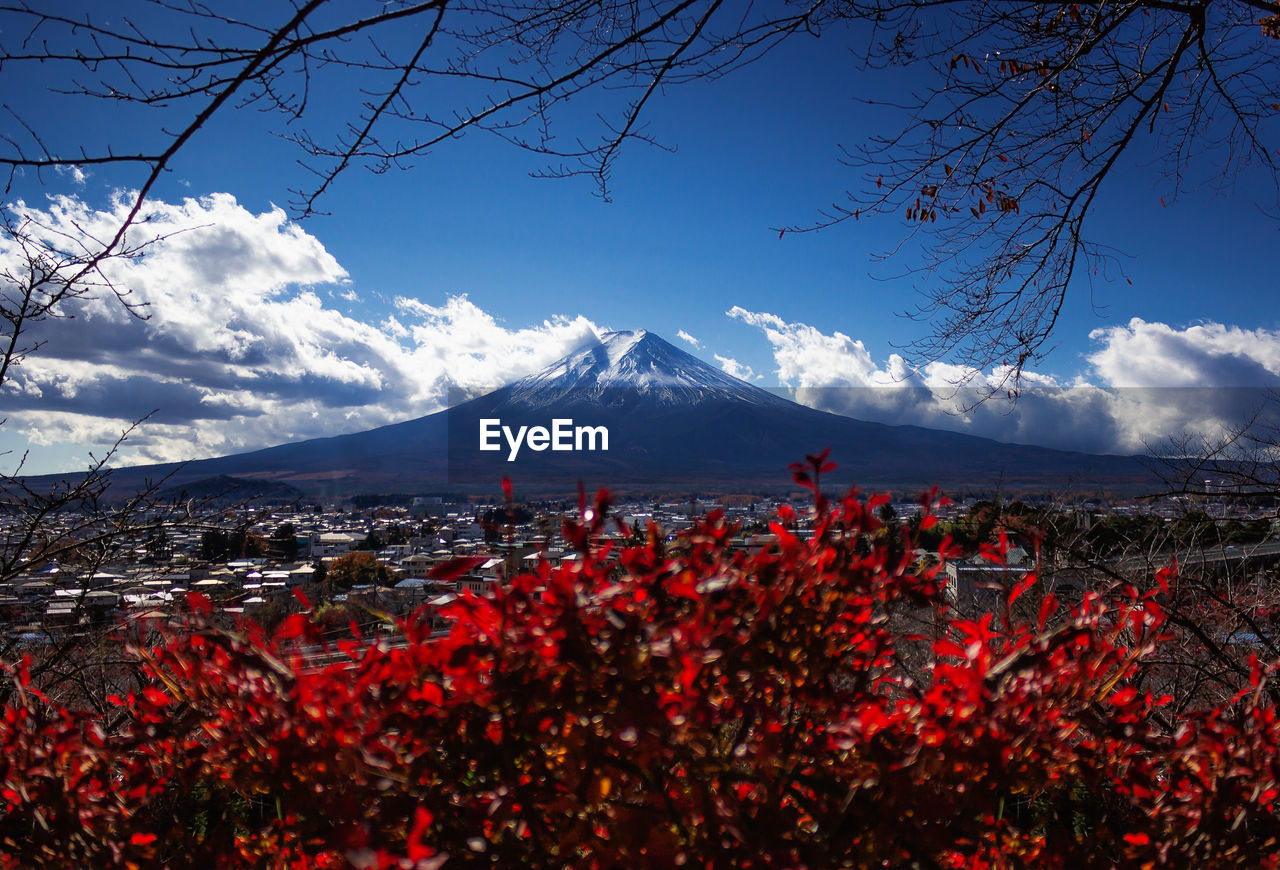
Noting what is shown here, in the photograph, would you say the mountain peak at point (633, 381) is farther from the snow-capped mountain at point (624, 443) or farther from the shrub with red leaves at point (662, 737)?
the shrub with red leaves at point (662, 737)

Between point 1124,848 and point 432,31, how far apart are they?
12.0 feet

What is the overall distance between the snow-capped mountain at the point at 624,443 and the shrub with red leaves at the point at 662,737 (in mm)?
30841

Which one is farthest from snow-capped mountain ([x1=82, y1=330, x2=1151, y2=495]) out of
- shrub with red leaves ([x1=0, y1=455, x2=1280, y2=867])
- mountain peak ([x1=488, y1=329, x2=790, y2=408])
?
shrub with red leaves ([x1=0, y1=455, x2=1280, y2=867])

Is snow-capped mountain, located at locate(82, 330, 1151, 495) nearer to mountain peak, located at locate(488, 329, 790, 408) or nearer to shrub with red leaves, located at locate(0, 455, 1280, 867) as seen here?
mountain peak, located at locate(488, 329, 790, 408)

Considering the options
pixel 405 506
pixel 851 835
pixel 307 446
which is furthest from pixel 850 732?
pixel 307 446

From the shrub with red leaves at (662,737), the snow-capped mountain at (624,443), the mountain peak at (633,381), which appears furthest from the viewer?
the mountain peak at (633,381)

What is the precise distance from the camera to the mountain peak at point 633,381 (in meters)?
79.8

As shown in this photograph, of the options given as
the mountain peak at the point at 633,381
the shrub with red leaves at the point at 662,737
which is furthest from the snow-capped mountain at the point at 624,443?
the shrub with red leaves at the point at 662,737

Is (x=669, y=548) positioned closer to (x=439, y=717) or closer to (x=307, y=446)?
(x=439, y=717)

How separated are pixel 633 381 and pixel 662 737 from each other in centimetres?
8809

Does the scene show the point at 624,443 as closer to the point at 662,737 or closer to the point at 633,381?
the point at 633,381

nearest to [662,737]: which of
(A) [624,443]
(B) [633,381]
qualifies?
(A) [624,443]

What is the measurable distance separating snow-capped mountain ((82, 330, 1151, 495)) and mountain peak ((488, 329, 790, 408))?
232 millimetres

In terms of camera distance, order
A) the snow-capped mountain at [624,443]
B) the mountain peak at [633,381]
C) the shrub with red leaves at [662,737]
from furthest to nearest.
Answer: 1. the mountain peak at [633,381]
2. the snow-capped mountain at [624,443]
3. the shrub with red leaves at [662,737]
